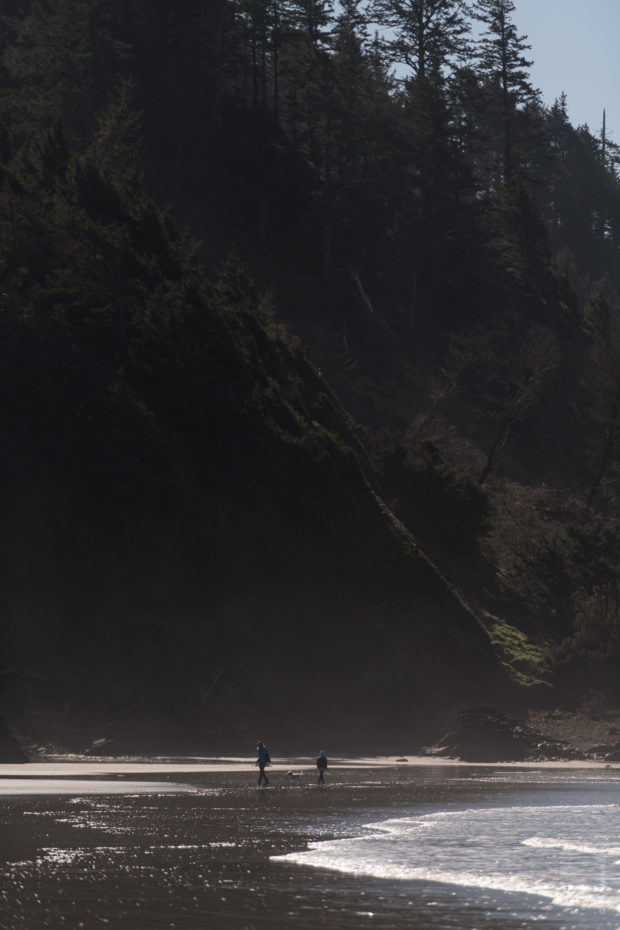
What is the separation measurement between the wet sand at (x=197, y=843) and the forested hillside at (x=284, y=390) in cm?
826

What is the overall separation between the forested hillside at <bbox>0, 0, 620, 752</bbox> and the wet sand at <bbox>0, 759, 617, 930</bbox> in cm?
826

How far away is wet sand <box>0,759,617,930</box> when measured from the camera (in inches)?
631

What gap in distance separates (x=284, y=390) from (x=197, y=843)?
3478 cm

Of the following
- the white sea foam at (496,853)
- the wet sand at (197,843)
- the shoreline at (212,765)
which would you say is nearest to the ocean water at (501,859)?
the white sea foam at (496,853)

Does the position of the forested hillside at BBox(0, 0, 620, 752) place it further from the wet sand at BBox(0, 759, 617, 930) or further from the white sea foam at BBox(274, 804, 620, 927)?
the white sea foam at BBox(274, 804, 620, 927)

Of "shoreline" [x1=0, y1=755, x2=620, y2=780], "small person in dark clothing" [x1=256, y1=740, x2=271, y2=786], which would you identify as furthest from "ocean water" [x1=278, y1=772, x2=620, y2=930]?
"shoreline" [x1=0, y1=755, x2=620, y2=780]

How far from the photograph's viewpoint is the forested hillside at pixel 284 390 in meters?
42.8

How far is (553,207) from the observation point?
141 metres

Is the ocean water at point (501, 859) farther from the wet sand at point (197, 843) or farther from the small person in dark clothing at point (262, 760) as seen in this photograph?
the small person in dark clothing at point (262, 760)

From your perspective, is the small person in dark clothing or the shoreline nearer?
the small person in dark clothing

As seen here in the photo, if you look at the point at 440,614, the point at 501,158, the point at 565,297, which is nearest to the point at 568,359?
the point at 565,297

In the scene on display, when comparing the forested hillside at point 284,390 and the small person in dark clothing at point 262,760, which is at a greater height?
the forested hillside at point 284,390

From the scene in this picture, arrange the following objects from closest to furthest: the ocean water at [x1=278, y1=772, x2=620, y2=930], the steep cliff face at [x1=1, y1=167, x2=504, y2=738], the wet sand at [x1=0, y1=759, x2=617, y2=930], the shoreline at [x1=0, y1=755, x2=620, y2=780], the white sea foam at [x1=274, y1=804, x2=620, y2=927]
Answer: the wet sand at [x1=0, y1=759, x2=617, y2=930]
the ocean water at [x1=278, y1=772, x2=620, y2=930]
the white sea foam at [x1=274, y1=804, x2=620, y2=927]
the shoreline at [x1=0, y1=755, x2=620, y2=780]
the steep cliff face at [x1=1, y1=167, x2=504, y2=738]

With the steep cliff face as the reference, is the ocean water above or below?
below
